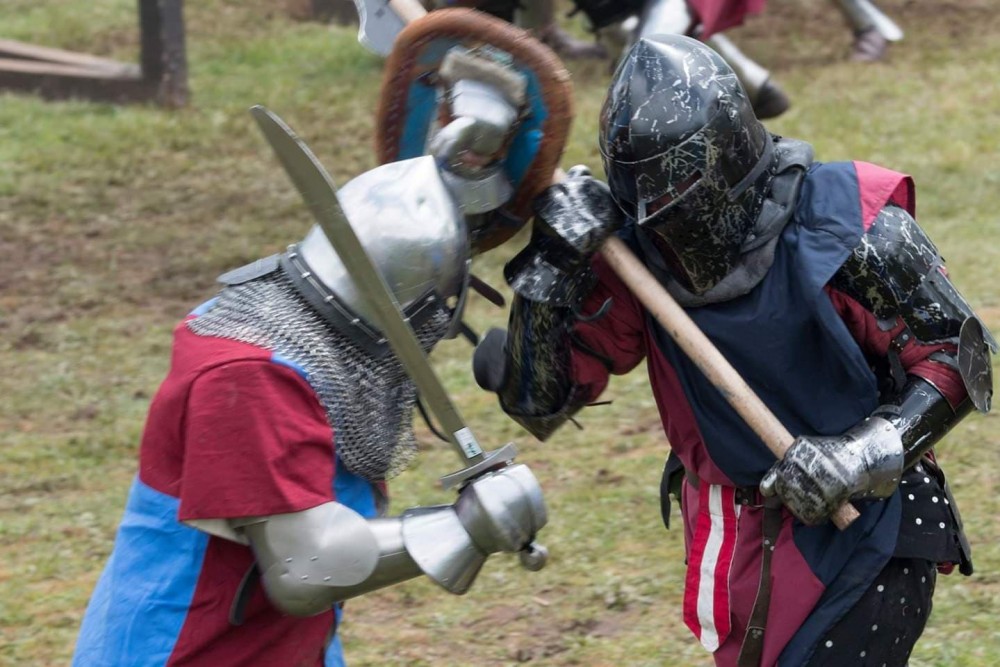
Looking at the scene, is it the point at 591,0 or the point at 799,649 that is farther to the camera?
the point at 591,0

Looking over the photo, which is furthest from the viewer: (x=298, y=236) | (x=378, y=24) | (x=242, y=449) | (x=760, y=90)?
(x=760, y=90)

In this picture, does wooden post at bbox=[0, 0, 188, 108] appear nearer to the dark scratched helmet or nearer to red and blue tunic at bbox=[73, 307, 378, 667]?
the dark scratched helmet

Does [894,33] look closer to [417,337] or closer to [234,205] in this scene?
[234,205]

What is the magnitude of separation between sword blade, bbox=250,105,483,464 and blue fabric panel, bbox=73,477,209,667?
473mm

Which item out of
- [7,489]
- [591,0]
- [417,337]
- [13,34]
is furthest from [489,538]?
[13,34]

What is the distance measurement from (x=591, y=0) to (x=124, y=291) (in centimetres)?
300

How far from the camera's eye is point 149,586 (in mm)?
2641

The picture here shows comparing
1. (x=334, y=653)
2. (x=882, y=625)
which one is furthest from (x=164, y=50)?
(x=882, y=625)

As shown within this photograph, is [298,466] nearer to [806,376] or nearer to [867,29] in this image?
[806,376]

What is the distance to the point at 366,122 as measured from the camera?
10.2 meters

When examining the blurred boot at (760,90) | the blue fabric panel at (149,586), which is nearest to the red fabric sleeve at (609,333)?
the blue fabric panel at (149,586)

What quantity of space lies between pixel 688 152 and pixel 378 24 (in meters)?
0.86

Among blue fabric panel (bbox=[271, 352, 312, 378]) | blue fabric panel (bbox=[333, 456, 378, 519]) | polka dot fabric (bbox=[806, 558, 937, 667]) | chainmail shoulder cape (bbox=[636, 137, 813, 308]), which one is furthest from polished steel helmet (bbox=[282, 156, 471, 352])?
polka dot fabric (bbox=[806, 558, 937, 667])

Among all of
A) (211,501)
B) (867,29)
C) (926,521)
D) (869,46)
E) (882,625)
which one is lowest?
(869,46)
